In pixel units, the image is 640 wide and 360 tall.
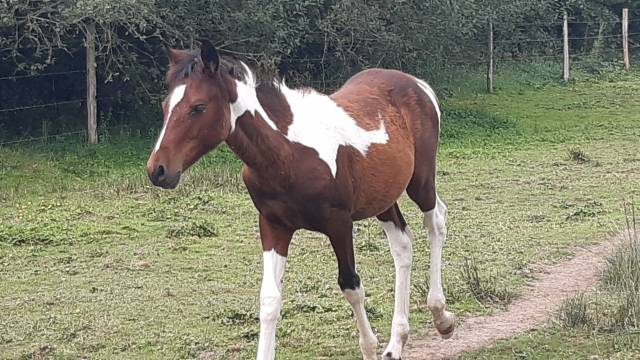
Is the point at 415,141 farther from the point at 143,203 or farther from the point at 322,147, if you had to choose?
the point at 143,203

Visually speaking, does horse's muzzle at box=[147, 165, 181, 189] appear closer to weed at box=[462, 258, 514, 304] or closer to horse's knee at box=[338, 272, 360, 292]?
horse's knee at box=[338, 272, 360, 292]

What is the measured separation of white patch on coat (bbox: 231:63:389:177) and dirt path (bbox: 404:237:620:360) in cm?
129

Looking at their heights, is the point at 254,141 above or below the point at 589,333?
above

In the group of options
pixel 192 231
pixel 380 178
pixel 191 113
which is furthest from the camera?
pixel 192 231

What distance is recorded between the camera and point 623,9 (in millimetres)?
24344

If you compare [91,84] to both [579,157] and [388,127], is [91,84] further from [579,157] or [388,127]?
[388,127]

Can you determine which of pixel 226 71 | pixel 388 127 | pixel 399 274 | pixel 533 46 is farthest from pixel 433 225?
pixel 533 46

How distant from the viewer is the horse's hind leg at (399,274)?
515 cm

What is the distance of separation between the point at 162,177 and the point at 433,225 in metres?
2.29

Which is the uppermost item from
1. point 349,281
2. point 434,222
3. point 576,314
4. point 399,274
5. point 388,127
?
point 388,127

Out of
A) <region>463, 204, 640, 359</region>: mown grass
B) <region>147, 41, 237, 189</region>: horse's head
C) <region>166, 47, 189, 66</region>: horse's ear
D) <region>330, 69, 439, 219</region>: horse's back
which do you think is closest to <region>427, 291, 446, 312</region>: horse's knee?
<region>463, 204, 640, 359</region>: mown grass

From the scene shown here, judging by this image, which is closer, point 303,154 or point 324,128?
point 303,154

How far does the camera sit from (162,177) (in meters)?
4.00

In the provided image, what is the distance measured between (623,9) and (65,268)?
2011cm
